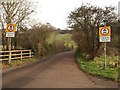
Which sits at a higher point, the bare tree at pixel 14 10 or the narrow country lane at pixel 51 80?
the bare tree at pixel 14 10

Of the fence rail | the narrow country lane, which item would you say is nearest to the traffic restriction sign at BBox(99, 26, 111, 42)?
the narrow country lane

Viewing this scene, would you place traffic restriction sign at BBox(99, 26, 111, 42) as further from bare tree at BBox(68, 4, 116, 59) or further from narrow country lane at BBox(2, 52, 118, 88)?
bare tree at BBox(68, 4, 116, 59)

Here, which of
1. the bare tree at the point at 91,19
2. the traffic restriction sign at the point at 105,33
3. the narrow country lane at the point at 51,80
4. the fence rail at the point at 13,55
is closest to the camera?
the narrow country lane at the point at 51,80

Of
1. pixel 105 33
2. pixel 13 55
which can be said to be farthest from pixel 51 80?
pixel 13 55

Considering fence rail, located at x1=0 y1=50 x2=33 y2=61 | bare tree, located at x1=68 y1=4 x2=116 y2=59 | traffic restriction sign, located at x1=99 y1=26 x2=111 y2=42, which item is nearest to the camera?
traffic restriction sign, located at x1=99 y1=26 x2=111 y2=42

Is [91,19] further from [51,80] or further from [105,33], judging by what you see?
[51,80]

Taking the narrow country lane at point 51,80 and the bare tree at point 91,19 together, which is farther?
the bare tree at point 91,19

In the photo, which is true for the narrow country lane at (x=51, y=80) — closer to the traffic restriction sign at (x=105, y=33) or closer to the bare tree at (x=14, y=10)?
the traffic restriction sign at (x=105, y=33)

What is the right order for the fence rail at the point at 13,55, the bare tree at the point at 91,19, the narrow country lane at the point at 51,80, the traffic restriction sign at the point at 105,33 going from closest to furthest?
the narrow country lane at the point at 51,80 → the traffic restriction sign at the point at 105,33 → the fence rail at the point at 13,55 → the bare tree at the point at 91,19

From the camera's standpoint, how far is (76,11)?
2834cm

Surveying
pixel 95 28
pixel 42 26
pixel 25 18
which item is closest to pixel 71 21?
pixel 95 28

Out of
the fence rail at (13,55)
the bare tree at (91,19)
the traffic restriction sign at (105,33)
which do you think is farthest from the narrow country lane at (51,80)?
the bare tree at (91,19)

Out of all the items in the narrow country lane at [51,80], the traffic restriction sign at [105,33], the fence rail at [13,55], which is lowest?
the narrow country lane at [51,80]

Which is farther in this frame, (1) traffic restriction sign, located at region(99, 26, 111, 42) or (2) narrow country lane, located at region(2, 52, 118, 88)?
(1) traffic restriction sign, located at region(99, 26, 111, 42)
